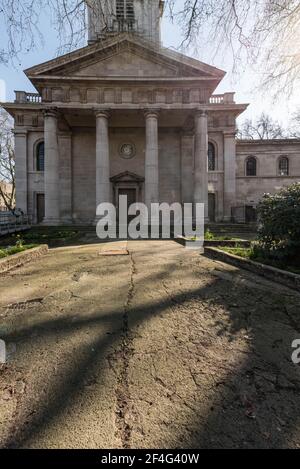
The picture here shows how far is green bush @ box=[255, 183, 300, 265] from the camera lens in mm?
6082

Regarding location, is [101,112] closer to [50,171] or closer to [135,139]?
[135,139]

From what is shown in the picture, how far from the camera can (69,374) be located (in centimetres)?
242

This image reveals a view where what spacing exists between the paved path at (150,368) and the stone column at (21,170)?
21847 mm

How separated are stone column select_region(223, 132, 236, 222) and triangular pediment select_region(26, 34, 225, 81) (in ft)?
20.2

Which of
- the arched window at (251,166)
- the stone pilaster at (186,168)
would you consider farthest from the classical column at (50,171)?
the arched window at (251,166)

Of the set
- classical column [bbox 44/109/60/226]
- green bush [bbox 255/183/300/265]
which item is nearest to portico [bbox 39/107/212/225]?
classical column [bbox 44/109/60/226]

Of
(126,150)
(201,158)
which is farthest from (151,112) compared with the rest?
(126,150)

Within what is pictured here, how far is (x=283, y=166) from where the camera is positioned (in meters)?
28.8

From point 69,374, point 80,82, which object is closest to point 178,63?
point 80,82

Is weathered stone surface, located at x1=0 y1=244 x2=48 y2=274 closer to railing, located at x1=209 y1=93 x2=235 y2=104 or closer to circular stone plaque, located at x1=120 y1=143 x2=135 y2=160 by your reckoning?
circular stone plaque, located at x1=120 y1=143 x2=135 y2=160

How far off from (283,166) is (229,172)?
25.1ft

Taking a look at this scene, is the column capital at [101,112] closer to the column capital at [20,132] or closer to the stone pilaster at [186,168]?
the stone pilaster at [186,168]

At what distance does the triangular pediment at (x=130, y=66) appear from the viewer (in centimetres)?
1978
